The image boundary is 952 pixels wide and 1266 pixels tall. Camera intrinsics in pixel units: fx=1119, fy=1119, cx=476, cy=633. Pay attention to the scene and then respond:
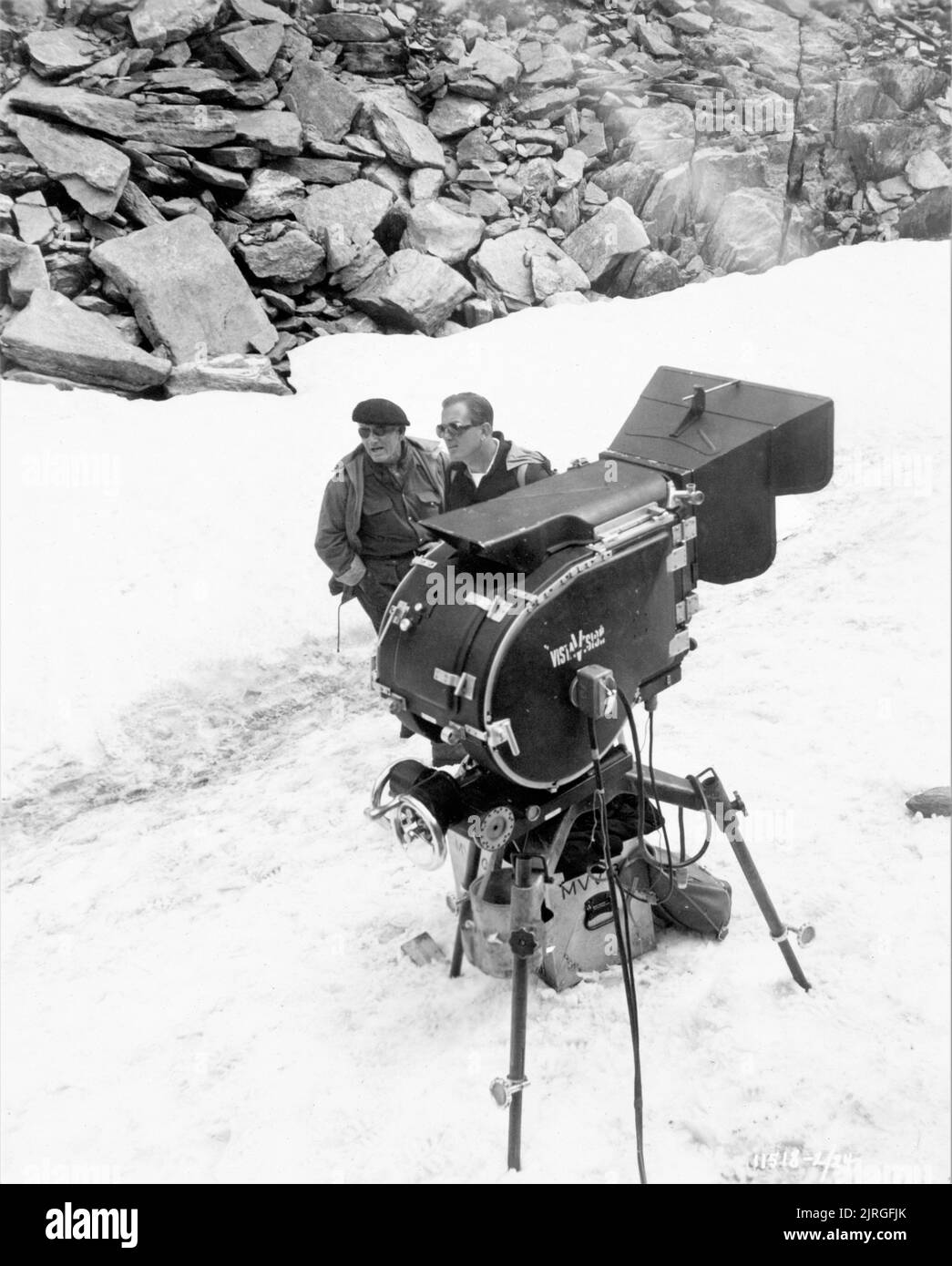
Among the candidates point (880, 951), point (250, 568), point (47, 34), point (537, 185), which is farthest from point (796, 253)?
point (880, 951)

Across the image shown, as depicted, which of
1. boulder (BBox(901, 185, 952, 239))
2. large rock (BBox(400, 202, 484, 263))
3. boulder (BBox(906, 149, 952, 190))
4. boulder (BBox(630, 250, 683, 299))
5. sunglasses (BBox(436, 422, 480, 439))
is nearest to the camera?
sunglasses (BBox(436, 422, 480, 439))

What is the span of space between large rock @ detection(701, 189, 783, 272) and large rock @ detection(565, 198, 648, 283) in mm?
1899

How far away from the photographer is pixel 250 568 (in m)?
8.39

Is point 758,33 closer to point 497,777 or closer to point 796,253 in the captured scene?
point 796,253

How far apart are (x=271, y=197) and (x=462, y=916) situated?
11.1 meters

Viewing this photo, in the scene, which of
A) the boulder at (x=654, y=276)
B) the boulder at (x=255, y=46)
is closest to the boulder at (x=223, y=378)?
the boulder at (x=654, y=276)

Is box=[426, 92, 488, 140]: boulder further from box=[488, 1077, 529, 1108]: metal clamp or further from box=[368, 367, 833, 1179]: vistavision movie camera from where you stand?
box=[488, 1077, 529, 1108]: metal clamp

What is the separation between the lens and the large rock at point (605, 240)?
1459 centimetres

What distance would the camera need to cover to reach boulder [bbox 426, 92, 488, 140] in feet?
52.3

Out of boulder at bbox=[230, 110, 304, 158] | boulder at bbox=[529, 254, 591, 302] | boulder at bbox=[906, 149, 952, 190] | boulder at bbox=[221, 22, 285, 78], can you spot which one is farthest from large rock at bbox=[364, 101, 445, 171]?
boulder at bbox=[906, 149, 952, 190]

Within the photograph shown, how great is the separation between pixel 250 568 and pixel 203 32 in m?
9.84

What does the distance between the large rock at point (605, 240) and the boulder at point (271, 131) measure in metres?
3.74

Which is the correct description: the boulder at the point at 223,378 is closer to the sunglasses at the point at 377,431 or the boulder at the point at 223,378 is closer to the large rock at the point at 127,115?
the large rock at the point at 127,115

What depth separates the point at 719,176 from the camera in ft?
57.3
